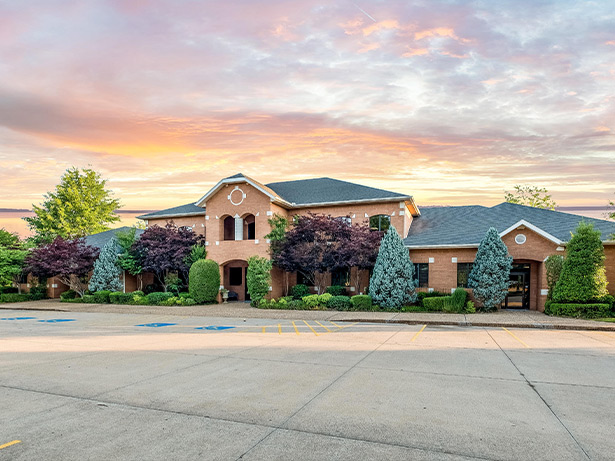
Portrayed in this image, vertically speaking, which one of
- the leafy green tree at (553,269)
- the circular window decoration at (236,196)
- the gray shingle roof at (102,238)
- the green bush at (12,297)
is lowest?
the green bush at (12,297)

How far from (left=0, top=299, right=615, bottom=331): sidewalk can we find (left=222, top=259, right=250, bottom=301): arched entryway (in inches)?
151

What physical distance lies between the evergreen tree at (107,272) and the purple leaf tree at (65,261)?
61.0 inches

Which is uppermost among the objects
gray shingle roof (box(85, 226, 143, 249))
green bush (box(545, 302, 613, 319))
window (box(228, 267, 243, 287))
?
gray shingle roof (box(85, 226, 143, 249))

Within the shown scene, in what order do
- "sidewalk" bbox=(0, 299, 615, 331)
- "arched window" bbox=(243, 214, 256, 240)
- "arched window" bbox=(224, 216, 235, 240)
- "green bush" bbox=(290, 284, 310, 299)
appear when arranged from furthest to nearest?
"arched window" bbox=(224, 216, 235, 240), "arched window" bbox=(243, 214, 256, 240), "green bush" bbox=(290, 284, 310, 299), "sidewalk" bbox=(0, 299, 615, 331)

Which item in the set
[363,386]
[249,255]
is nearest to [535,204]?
[249,255]

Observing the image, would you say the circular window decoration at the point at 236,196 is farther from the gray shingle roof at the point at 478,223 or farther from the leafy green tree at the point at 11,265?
the leafy green tree at the point at 11,265

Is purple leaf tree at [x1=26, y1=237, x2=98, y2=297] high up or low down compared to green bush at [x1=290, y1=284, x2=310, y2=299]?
up

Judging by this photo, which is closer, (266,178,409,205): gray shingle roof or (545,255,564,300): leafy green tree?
(545,255,564,300): leafy green tree

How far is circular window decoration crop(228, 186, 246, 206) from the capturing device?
2823cm

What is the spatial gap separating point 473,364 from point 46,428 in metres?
8.61

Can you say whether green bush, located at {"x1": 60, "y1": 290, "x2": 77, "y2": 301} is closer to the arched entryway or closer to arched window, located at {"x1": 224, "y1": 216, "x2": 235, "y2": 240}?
the arched entryway

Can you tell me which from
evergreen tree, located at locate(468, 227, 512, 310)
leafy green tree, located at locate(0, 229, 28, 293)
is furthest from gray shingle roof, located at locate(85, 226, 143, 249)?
evergreen tree, located at locate(468, 227, 512, 310)

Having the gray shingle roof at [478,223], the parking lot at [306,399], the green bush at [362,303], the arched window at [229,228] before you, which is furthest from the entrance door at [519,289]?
the arched window at [229,228]

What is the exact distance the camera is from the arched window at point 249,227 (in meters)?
29.4
